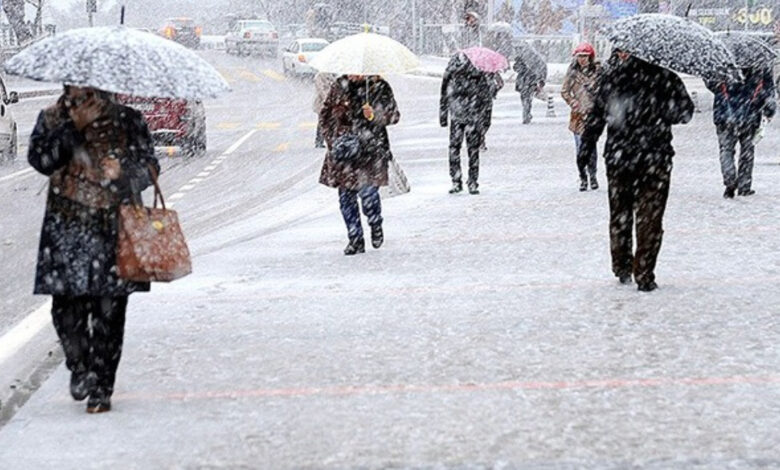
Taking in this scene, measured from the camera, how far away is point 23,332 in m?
8.66

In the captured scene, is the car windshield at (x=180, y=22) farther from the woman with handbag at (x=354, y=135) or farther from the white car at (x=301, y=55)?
the woman with handbag at (x=354, y=135)

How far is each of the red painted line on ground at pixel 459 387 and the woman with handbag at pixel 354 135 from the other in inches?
176

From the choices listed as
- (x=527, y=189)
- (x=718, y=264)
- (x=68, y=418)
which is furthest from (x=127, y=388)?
(x=527, y=189)

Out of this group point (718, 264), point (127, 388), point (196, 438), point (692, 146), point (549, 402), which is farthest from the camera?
point (692, 146)

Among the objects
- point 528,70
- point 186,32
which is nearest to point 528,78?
point 528,70

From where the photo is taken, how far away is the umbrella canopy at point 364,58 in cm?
1084

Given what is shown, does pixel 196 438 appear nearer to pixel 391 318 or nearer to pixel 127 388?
pixel 127 388

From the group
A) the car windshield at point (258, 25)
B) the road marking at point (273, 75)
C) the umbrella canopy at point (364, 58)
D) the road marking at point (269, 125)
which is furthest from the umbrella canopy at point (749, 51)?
the car windshield at point (258, 25)

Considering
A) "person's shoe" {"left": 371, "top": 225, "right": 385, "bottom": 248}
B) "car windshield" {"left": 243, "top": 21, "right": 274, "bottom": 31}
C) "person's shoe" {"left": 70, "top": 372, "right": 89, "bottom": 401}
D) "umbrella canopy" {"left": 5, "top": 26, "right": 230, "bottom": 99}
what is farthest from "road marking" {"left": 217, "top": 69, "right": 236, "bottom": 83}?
"umbrella canopy" {"left": 5, "top": 26, "right": 230, "bottom": 99}

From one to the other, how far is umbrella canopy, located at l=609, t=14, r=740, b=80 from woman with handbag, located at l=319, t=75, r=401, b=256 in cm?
268

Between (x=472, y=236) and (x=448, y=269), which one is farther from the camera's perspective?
(x=472, y=236)

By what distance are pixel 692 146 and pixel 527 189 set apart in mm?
6619

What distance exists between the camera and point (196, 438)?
19.7 ft

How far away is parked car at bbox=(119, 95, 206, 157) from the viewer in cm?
2194
